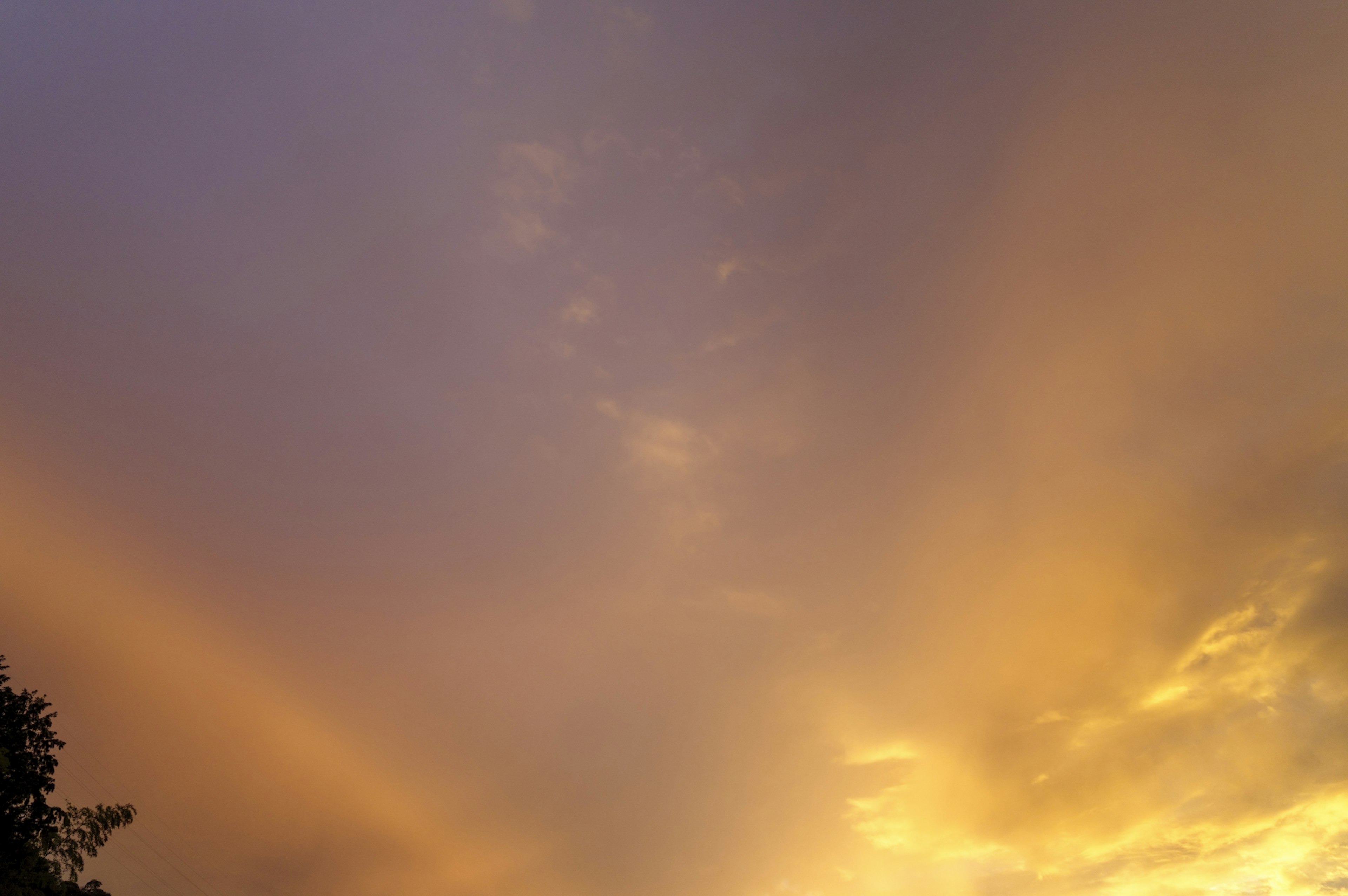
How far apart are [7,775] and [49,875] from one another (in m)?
7.35

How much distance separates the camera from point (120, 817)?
5553 centimetres

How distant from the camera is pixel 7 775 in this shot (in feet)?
175

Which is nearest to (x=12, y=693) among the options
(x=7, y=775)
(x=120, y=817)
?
(x=7, y=775)

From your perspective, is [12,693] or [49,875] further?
[12,693]

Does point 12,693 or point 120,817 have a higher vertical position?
point 12,693

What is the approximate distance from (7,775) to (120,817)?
764 cm

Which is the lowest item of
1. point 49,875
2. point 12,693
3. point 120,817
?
point 49,875

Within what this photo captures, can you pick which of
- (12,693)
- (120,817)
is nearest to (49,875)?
(120,817)

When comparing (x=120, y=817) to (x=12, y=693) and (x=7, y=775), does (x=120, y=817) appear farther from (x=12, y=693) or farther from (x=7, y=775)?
(x=12, y=693)

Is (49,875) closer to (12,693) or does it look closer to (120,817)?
(120,817)

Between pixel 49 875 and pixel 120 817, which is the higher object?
pixel 120 817

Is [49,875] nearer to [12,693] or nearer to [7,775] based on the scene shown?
[7,775]

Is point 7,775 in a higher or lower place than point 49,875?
higher

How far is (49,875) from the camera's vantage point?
52.5 metres
